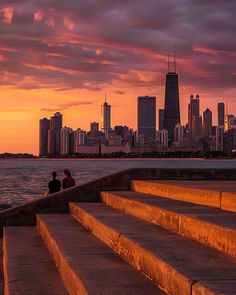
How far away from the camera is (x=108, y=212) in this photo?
8.95 meters

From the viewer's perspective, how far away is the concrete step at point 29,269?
18.8 feet

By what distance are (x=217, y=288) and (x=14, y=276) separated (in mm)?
2847

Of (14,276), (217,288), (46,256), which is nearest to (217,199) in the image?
(46,256)

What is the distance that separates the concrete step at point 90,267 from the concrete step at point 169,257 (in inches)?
4.6

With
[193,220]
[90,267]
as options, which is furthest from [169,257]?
[193,220]

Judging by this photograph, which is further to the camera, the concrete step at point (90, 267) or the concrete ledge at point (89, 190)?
the concrete ledge at point (89, 190)

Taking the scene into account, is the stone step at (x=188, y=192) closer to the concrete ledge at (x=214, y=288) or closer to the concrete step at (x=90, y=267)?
the concrete step at (x=90, y=267)

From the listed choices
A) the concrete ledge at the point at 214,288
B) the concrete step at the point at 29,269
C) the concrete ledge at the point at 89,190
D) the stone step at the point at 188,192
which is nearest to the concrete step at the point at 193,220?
the stone step at the point at 188,192

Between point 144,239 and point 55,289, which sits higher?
point 144,239

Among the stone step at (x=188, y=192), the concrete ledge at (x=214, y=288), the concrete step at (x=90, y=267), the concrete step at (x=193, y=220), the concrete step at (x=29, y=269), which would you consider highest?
the stone step at (x=188, y=192)

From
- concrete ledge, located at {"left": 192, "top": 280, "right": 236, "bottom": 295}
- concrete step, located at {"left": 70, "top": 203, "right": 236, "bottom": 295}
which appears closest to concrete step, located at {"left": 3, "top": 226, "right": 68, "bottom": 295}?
concrete step, located at {"left": 70, "top": 203, "right": 236, "bottom": 295}

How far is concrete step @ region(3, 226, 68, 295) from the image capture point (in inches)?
225

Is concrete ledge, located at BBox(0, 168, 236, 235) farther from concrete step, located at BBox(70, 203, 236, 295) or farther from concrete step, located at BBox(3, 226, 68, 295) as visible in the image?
concrete step, located at BBox(70, 203, 236, 295)

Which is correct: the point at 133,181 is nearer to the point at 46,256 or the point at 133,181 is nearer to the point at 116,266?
the point at 46,256
